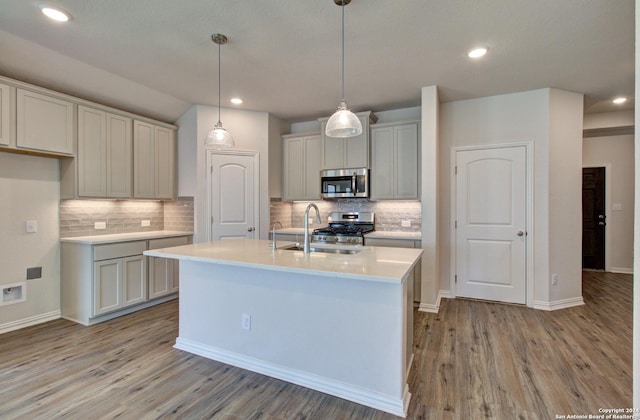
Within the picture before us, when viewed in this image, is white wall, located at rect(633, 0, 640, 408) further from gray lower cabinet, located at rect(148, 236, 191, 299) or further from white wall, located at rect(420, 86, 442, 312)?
gray lower cabinet, located at rect(148, 236, 191, 299)

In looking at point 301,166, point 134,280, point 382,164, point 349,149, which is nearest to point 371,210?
point 382,164

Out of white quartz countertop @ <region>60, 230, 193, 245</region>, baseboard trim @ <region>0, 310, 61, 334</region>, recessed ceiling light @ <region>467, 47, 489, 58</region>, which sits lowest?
baseboard trim @ <region>0, 310, 61, 334</region>

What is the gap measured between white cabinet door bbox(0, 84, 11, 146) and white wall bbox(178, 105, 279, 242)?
1.76 m

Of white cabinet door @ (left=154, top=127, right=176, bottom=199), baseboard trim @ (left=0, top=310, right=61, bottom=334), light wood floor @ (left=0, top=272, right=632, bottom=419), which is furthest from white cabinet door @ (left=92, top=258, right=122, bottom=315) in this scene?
white cabinet door @ (left=154, top=127, right=176, bottom=199)

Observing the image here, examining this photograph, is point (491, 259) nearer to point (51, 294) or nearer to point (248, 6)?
point (248, 6)

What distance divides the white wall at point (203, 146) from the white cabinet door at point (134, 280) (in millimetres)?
752

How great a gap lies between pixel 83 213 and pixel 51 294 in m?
0.91

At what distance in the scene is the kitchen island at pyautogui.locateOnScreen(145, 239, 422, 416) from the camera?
1872 mm

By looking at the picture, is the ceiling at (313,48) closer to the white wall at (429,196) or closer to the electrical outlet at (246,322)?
the white wall at (429,196)

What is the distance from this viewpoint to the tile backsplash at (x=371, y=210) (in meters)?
4.38

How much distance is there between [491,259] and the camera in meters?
3.87

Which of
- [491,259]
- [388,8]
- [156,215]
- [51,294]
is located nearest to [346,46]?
[388,8]

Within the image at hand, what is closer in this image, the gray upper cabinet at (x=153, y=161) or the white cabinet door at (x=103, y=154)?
the white cabinet door at (x=103, y=154)

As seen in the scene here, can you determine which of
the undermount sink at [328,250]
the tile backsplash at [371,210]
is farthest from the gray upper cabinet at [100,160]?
the undermount sink at [328,250]
